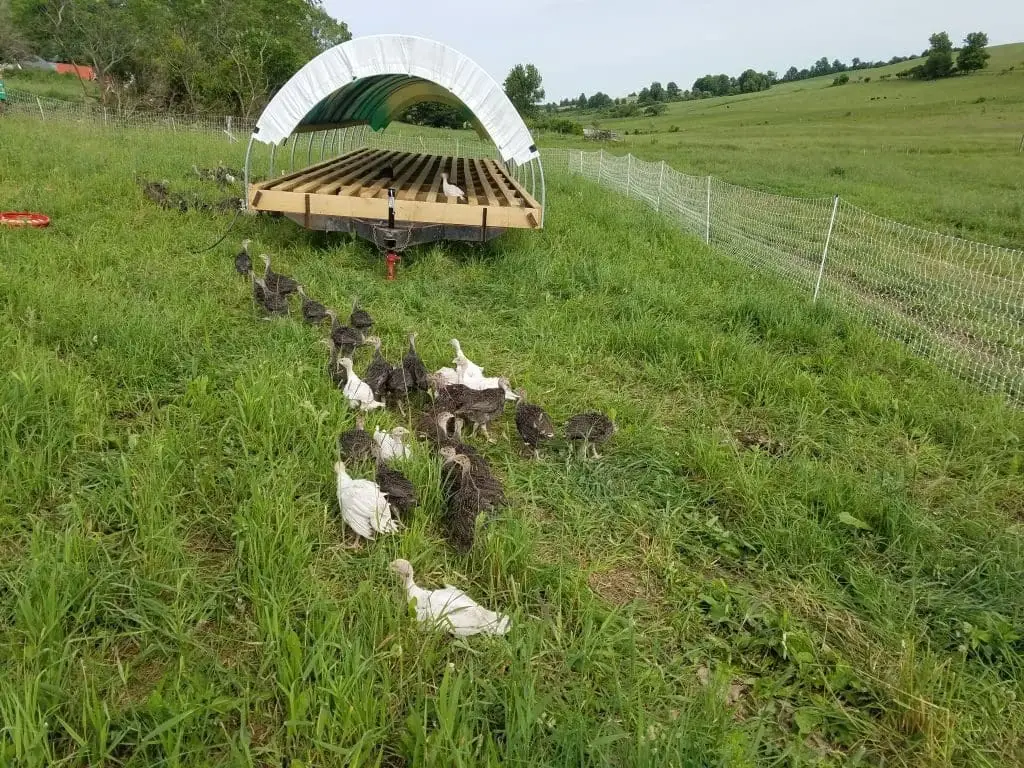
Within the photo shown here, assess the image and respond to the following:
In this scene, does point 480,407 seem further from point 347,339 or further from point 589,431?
point 347,339

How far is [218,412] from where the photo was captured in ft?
12.3

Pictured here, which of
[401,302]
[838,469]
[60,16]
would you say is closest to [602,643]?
[838,469]

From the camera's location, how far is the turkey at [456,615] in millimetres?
2370

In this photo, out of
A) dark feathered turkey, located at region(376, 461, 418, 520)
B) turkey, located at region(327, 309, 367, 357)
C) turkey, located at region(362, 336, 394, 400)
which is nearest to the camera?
dark feathered turkey, located at region(376, 461, 418, 520)

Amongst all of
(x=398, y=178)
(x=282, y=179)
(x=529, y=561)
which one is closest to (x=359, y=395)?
(x=529, y=561)

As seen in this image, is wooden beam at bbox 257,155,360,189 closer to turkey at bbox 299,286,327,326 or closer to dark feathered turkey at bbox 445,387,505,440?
turkey at bbox 299,286,327,326

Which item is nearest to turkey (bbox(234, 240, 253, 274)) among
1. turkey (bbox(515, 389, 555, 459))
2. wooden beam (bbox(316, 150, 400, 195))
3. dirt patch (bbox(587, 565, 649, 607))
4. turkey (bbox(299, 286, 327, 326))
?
turkey (bbox(299, 286, 327, 326))

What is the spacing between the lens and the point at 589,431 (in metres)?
3.62

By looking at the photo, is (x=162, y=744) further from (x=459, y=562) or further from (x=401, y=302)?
(x=401, y=302)

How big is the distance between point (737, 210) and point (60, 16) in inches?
1513

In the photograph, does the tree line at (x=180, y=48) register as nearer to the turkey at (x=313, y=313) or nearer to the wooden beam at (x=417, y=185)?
the wooden beam at (x=417, y=185)

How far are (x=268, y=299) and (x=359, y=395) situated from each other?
2.00 m

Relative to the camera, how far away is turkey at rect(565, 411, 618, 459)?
3627mm

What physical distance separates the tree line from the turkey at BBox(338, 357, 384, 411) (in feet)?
102
